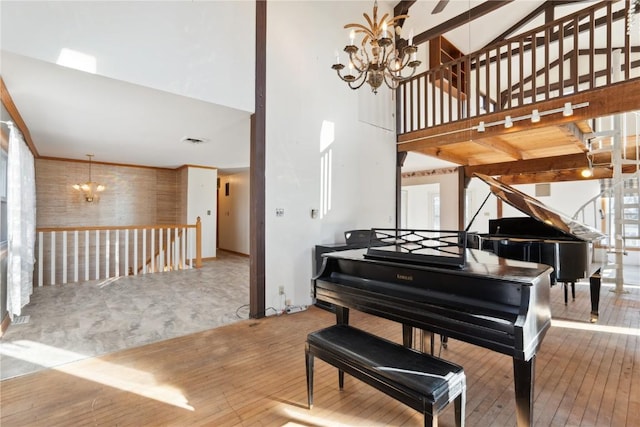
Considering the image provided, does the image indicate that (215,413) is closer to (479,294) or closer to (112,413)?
(112,413)

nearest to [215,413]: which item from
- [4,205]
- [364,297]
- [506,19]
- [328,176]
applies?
[364,297]

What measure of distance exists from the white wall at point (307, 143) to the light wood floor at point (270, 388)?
42.9 inches

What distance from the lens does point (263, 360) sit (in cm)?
253

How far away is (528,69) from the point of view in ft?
26.0

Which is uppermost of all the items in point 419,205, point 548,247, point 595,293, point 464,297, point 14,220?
point 419,205

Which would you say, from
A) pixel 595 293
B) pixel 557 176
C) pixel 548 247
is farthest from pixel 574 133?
pixel 557 176

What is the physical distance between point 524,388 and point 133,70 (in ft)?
11.8

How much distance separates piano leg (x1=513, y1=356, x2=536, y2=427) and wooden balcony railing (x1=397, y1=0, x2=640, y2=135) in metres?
3.47

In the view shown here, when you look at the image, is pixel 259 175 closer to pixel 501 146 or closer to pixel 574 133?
pixel 501 146

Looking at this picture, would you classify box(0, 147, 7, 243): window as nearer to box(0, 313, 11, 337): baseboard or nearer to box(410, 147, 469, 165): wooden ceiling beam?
box(0, 313, 11, 337): baseboard

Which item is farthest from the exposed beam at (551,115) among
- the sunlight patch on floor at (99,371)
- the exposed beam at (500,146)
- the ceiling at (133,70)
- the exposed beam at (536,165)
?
the sunlight patch on floor at (99,371)

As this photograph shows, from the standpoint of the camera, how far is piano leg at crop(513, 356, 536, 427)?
1.45 m

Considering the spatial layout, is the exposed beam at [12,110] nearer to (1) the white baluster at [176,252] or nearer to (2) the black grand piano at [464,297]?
(1) the white baluster at [176,252]

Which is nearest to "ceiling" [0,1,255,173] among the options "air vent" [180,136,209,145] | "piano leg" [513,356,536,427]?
"air vent" [180,136,209,145]
